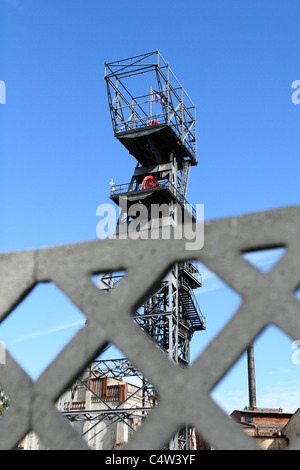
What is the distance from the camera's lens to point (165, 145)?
3209cm

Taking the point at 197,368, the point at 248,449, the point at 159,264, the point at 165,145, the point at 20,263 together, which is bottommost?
the point at 248,449

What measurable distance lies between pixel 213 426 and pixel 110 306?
101 centimetres

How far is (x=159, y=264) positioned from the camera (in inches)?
133

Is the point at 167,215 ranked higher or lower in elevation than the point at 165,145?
lower

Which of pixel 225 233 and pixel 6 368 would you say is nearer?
pixel 225 233

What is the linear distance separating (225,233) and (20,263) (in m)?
1.62

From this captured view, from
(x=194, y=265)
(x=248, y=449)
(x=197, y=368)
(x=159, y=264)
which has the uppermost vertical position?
(x=194, y=265)
